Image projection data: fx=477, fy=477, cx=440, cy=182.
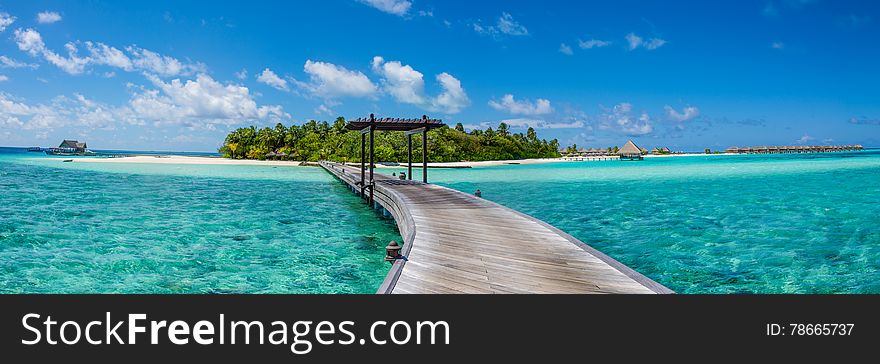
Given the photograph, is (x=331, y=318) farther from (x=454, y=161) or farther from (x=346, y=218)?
(x=454, y=161)

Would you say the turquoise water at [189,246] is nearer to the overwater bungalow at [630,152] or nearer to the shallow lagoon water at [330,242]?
the shallow lagoon water at [330,242]

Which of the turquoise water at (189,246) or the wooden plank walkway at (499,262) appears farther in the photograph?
the turquoise water at (189,246)

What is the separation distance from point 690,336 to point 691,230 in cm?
1255

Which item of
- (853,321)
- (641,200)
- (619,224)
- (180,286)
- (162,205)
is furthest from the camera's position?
(641,200)

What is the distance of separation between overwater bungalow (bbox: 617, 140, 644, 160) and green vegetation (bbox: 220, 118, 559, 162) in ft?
121

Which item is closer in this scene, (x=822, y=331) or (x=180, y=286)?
(x=822, y=331)

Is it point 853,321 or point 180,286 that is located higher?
point 853,321

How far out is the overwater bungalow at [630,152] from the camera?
5522 inches

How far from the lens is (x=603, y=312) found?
5660 millimetres

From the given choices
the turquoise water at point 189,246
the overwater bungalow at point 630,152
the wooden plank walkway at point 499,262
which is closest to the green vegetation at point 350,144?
the overwater bungalow at point 630,152

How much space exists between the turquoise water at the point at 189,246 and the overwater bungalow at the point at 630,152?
131804mm

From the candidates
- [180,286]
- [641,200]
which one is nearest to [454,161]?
[641,200]

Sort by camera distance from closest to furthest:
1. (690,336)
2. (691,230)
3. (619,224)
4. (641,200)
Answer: (690,336) < (691,230) < (619,224) < (641,200)

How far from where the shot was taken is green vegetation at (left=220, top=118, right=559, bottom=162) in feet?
291
